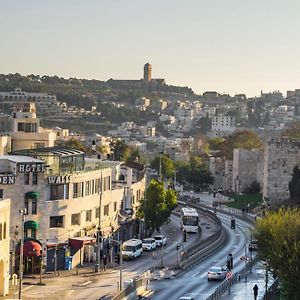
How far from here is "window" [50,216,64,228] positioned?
5147 centimetres

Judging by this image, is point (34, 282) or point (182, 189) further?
point (182, 189)

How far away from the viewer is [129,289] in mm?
41781

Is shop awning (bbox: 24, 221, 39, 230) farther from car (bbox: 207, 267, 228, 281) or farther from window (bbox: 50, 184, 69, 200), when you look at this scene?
car (bbox: 207, 267, 228, 281)

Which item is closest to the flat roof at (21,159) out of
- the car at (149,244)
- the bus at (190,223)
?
the car at (149,244)

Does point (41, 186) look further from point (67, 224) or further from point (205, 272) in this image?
point (205, 272)

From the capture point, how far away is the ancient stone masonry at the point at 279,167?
8900 cm

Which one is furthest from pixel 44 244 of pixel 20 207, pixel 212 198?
pixel 212 198

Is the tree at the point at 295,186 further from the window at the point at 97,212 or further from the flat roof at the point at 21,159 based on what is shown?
the flat roof at the point at 21,159

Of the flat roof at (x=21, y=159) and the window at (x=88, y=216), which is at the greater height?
the flat roof at (x=21, y=159)

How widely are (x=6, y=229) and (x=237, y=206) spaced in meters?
53.7

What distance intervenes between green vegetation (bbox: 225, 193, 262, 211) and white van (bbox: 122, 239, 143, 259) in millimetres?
36362

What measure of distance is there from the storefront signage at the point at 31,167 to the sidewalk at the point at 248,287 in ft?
39.2

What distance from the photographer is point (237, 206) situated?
95.3m

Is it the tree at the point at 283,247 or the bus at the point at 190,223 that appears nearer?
the tree at the point at 283,247
